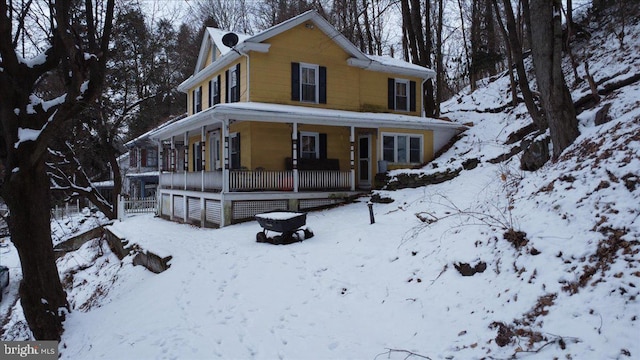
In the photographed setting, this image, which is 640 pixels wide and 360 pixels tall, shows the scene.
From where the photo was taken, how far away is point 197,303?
712cm

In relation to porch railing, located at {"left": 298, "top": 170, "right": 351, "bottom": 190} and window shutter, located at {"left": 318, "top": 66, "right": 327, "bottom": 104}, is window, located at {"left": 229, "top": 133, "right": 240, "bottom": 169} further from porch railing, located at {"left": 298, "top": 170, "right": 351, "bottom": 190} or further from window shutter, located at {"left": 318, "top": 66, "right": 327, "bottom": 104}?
window shutter, located at {"left": 318, "top": 66, "right": 327, "bottom": 104}

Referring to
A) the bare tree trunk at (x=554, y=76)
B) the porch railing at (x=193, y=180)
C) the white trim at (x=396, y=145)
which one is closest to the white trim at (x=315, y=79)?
the white trim at (x=396, y=145)

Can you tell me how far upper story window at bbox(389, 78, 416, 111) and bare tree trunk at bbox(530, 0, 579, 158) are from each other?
434 inches

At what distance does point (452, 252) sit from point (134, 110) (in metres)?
24.9

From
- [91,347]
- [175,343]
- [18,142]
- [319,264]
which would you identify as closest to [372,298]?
[319,264]

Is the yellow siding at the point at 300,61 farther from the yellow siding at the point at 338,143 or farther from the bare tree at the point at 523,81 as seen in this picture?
the bare tree at the point at 523,81

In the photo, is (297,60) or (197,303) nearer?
(197,303)

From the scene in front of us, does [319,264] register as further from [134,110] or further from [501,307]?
[134,110]

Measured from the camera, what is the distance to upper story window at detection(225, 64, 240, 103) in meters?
16.8

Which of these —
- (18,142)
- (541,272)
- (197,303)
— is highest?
(18,142)

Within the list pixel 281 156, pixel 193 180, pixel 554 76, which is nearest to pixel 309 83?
pixel 281 156

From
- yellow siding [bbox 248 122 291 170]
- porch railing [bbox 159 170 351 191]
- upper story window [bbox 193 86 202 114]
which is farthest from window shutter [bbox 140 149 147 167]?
yellow siding [bbox 248 122 291 170]

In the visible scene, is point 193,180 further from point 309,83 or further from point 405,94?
point 405,94

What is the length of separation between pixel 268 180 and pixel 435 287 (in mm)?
9204
